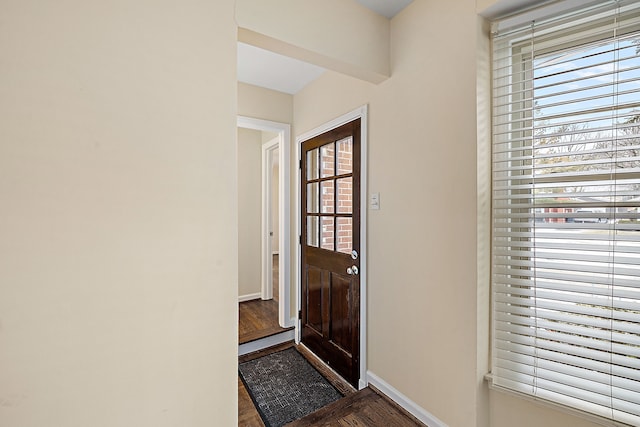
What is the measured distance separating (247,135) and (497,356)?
3.43m

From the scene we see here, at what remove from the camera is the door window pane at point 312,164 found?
2607 millimetres

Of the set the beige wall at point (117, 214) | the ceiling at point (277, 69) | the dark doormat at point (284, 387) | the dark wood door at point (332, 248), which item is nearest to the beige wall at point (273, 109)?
the ceiling at point (277, 69)

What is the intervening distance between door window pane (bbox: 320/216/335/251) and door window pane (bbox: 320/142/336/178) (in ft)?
1.28

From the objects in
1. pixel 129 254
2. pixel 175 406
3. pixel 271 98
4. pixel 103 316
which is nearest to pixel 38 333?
pixel 103 316

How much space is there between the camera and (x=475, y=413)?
1.38 meters

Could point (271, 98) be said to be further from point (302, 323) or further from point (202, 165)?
point (302, 323)

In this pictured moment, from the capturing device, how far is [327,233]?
8.09 ft

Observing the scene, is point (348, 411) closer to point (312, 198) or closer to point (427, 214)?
point (427, 214)

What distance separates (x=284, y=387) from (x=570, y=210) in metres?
2.11

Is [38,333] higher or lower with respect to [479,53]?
lower

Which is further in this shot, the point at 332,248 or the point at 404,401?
the point at 332,248

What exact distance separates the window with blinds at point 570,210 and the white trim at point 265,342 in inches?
78.0

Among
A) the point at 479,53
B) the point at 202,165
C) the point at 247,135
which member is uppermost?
the point at 247,135

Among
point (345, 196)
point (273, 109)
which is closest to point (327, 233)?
point (345, 196)
